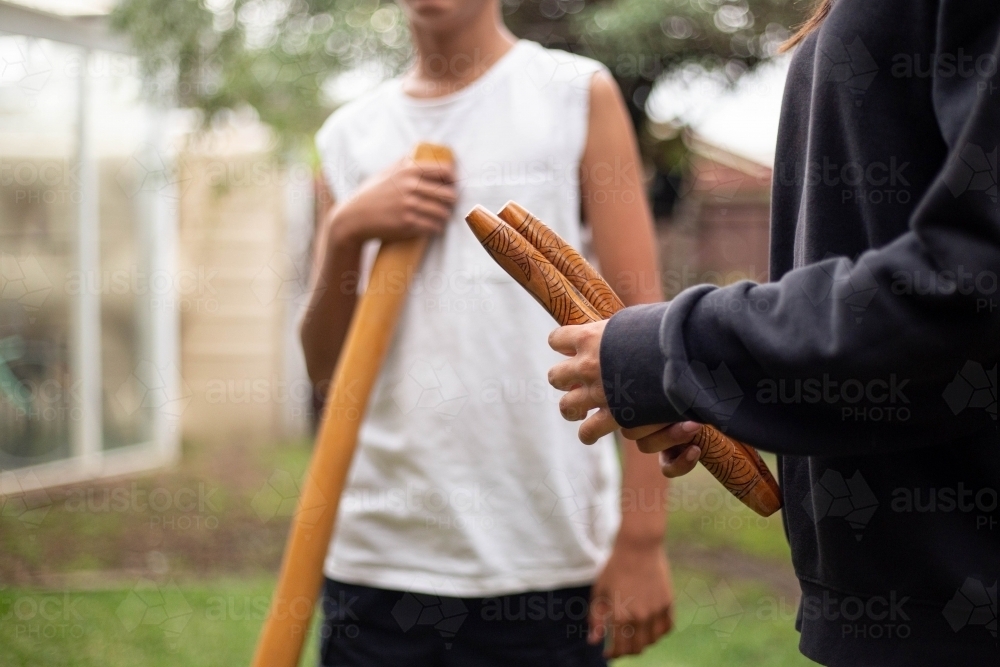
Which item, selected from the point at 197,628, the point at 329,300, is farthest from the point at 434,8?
the point at 197,628

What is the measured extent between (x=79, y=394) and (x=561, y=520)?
453cm

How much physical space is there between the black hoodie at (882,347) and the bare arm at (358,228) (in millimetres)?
643

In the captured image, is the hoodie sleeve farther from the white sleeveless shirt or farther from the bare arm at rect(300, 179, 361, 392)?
the bare arm at rect(300, 179, 361, 392)

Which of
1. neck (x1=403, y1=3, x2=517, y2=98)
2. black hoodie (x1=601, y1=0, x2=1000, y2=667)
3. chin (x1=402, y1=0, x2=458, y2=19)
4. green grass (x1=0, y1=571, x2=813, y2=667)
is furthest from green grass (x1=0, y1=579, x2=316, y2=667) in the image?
black hoodie (x1=601, y1=0, x2=1000, y2=667)

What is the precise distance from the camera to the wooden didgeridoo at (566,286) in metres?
0.91

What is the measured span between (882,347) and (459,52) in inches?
39.1

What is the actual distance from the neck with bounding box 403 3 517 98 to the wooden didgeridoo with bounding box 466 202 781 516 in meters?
0.66

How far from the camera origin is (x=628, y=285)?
1.43 metres

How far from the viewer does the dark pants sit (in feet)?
4.59

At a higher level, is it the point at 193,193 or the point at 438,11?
the point at 438,11

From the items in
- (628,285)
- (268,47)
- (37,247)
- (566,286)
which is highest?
(566,286)

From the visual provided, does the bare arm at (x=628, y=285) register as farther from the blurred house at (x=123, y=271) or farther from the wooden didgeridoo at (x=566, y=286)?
the blurred house at (x=123, y=271)

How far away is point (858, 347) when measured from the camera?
0.72 meters

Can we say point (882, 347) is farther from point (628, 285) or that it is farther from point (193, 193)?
point (193, 193)
